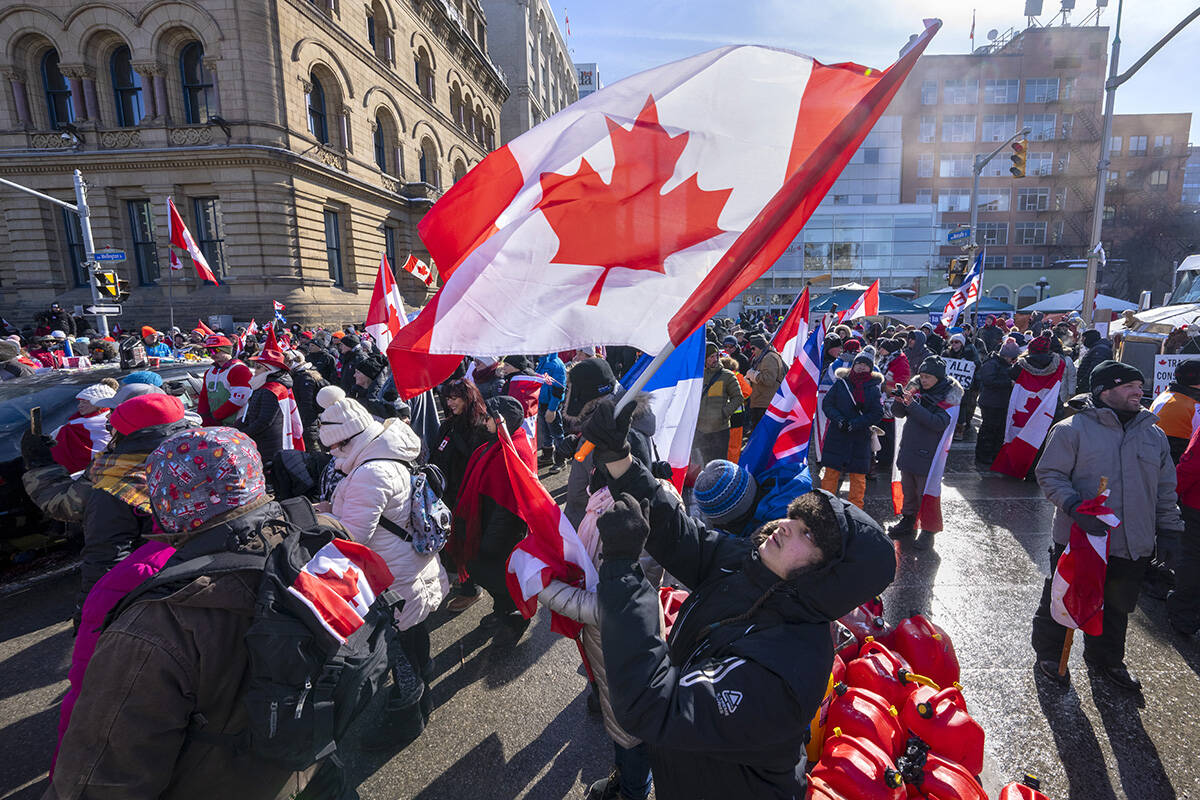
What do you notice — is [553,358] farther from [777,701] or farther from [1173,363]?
[1173,363]

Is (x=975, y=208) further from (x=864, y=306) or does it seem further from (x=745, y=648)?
(x=745, y=648)

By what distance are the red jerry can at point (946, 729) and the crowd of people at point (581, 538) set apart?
3.71 feet

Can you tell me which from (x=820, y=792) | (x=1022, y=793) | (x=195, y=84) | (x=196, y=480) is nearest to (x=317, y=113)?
(x=195, y=84)

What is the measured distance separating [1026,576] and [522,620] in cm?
439

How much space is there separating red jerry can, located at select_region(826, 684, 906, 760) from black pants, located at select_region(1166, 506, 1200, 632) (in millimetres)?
3024

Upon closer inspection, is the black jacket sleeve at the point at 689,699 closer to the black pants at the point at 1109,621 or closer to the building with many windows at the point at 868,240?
the black pants at the point at 1109,621

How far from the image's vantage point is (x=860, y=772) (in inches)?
89.9

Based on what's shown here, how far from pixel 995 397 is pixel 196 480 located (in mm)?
9585

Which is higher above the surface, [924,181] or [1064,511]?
[924,181]

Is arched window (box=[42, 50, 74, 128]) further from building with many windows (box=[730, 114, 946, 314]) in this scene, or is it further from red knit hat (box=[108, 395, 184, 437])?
building with many windows (box=[730, 114, 946, 314])

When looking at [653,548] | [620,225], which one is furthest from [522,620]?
[620,225]

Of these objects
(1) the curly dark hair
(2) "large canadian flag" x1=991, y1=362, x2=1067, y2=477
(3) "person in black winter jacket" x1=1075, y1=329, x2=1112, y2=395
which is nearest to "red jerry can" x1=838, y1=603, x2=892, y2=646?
(1) the curly dark hair

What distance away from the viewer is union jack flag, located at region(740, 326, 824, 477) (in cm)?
388

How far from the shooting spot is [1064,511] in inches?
140
